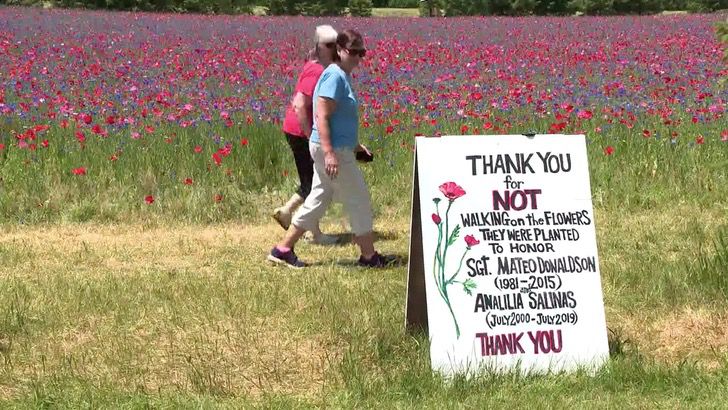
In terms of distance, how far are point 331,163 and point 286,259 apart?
2.89 feet

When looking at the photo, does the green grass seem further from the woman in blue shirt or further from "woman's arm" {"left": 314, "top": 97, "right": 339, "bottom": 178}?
"woman's arm" {"left": 314, "top": 97, "right": 339, "bottom": 178}

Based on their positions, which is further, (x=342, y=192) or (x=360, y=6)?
(x=360, y=6)

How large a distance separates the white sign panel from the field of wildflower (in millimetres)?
167

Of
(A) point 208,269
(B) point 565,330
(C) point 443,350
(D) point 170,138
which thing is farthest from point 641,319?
(D) point 170,138

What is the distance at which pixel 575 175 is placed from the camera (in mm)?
4777

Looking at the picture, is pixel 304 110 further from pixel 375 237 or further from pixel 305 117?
pixel 375 237

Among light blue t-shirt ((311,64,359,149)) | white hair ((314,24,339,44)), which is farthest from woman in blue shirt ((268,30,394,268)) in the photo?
white hair ((314,24,339,44))

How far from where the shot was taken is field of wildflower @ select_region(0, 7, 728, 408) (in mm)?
4473

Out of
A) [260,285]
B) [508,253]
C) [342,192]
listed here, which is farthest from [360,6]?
[508,253]

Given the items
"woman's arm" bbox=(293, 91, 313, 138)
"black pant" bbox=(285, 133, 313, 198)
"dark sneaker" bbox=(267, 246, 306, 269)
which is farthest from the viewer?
"black pant" bbox=(285, 133, 313, 198)

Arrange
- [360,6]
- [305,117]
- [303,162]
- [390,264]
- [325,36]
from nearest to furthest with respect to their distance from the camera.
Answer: [325,36] < [305,117] < [390,264] < [303,162] < [360,6]

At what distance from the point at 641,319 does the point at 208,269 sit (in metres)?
2.70

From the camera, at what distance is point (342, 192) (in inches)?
244

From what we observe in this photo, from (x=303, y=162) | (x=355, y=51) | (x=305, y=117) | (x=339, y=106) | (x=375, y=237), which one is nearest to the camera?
(x=355, y=51)
